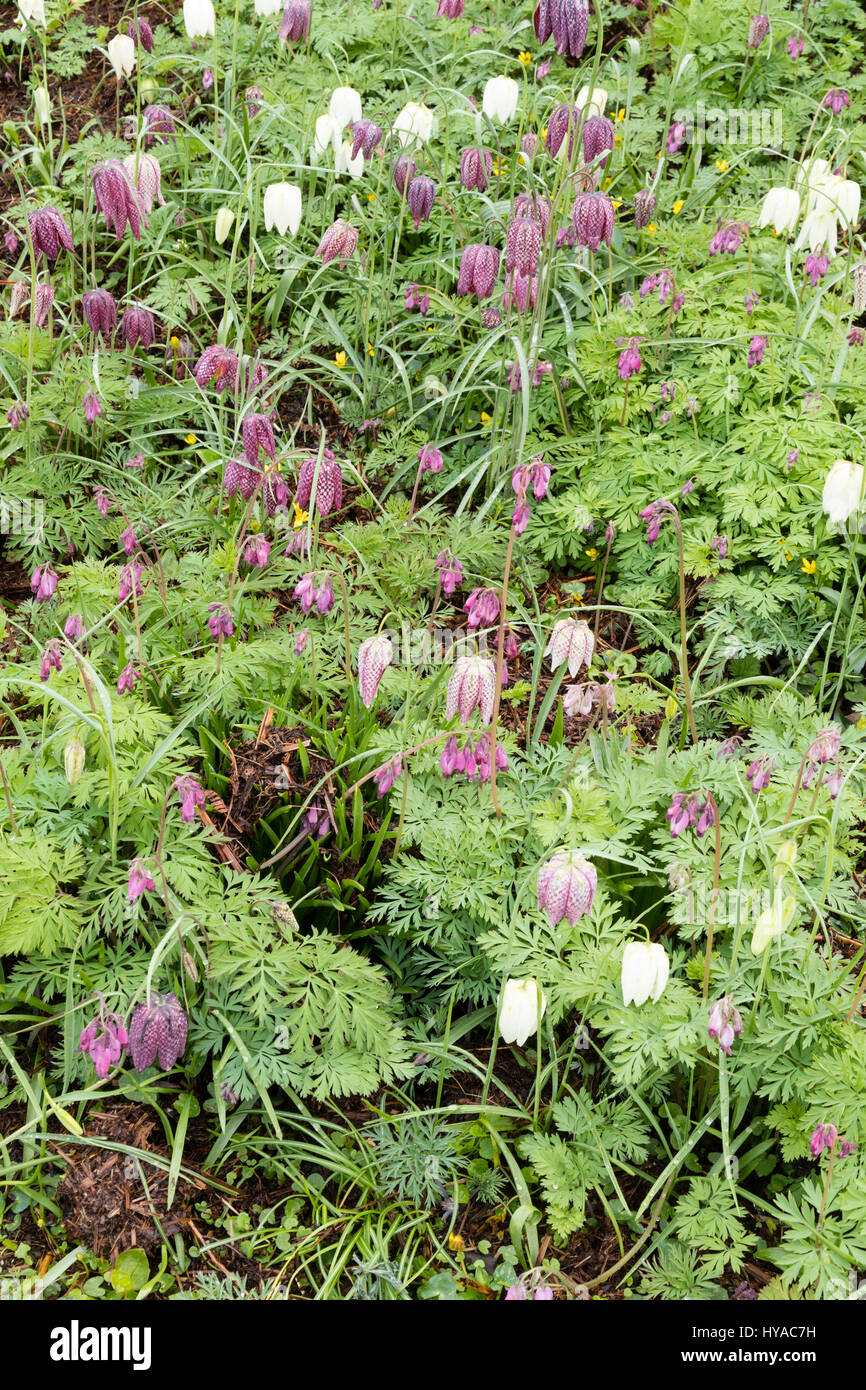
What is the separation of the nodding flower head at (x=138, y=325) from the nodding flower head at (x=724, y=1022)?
2.54 meters

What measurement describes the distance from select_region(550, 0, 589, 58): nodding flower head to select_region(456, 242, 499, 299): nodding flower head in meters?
0.55

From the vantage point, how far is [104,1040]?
2.24 meters

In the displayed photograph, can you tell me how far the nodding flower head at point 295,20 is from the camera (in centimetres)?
387

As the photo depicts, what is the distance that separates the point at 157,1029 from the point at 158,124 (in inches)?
144

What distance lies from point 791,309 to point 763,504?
0.87 meters

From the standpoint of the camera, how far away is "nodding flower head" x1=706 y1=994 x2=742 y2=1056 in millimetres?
2242

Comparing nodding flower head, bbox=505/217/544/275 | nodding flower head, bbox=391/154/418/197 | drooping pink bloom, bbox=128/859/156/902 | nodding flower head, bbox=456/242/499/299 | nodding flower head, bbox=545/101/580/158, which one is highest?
nodding flower head, bbox=545/101/580/158

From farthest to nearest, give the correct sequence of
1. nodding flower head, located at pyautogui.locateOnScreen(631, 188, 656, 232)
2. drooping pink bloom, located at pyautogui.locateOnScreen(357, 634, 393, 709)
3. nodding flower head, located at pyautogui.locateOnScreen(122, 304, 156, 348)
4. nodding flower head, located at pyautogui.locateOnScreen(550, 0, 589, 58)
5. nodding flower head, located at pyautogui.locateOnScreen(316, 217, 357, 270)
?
1. nodding flower head, located at pyautogui.locateOnScreen(631, 188, 656, 232)
2. nodding flower head, located at pyautogui.locateOnScreen(122, 304, 156, 348)
3. nodding flower head, located at pyautogui.locateOnScreen(316, 217, 357, 270)
4. nodding flower head, located at pyautogui.locateOnScreen(550, 0, 589, 58)
5. drooping pink bloom, located at pyautogui.locateOnScreen(357, 634, 393, 709)

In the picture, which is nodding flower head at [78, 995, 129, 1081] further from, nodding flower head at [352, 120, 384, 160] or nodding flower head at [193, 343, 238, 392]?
nodding flower head at [352, 120, 384, 160]

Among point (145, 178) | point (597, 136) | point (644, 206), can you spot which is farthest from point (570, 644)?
point (644, 206)

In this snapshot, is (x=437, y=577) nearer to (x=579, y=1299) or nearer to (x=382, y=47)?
(x=579, y=1299)

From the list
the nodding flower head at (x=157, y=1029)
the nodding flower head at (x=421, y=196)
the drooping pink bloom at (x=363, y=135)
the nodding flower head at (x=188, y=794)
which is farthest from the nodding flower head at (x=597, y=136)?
the nodding flower head at (x=157, y=1029)

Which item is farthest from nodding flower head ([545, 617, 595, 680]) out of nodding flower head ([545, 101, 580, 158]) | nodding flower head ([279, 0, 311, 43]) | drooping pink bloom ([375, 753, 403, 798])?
nodding flower head ([279, 0, 311, 43])

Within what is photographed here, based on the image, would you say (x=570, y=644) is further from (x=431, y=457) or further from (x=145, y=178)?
(x=145, y=178)
